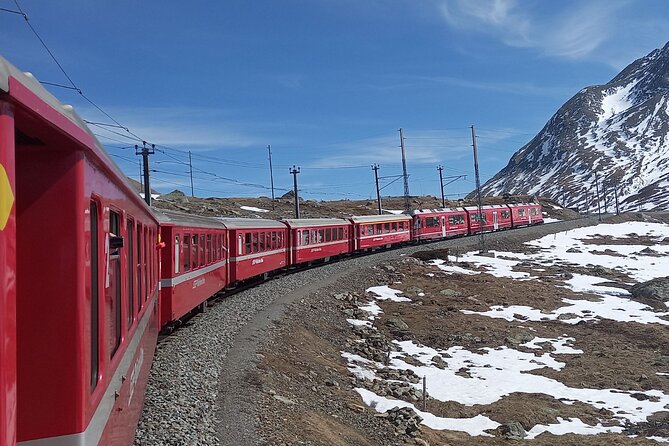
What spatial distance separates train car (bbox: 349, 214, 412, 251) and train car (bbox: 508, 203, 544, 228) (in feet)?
73.0

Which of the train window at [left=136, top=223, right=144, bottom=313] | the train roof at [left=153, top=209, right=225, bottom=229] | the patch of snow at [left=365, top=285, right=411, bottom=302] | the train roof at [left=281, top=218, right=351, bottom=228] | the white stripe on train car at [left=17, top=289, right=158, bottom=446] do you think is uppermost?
the train roof at [left=281, top=218, right=351, bottom=228]

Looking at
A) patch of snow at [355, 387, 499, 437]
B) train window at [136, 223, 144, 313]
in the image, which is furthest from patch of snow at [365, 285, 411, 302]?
train window at [136, 223, 144, 313]

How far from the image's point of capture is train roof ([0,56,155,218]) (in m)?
2.08

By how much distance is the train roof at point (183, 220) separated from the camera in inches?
459

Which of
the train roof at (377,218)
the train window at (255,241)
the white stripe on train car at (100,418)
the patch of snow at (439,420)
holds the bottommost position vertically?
the patch of snow at (439,420)

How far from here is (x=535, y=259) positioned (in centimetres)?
4247

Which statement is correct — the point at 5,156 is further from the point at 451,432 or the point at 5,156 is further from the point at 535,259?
the point at 535,259

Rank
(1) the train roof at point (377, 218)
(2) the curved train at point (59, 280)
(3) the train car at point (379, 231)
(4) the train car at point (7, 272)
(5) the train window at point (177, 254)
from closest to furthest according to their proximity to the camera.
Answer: (4) the train car at point (7, 272), (2) the curved train at point (59, 280), (5) the train window at point (177, 254), (3) the train car at point (379, 231), (1) the train roof at point (377, 218)

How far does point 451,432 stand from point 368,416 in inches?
88.3

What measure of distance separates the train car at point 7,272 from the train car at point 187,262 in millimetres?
9114

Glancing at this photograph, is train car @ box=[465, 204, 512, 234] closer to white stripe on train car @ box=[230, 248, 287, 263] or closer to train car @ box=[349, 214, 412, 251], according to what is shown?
train car @ box=[349, 214, 412, 251]

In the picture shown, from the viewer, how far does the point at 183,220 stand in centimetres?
1341

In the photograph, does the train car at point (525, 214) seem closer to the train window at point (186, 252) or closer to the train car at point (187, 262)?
the train car at point (187, 262)

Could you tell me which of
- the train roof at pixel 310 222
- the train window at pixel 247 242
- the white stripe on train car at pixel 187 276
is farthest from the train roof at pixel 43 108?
the train roof at pixel 310 222
